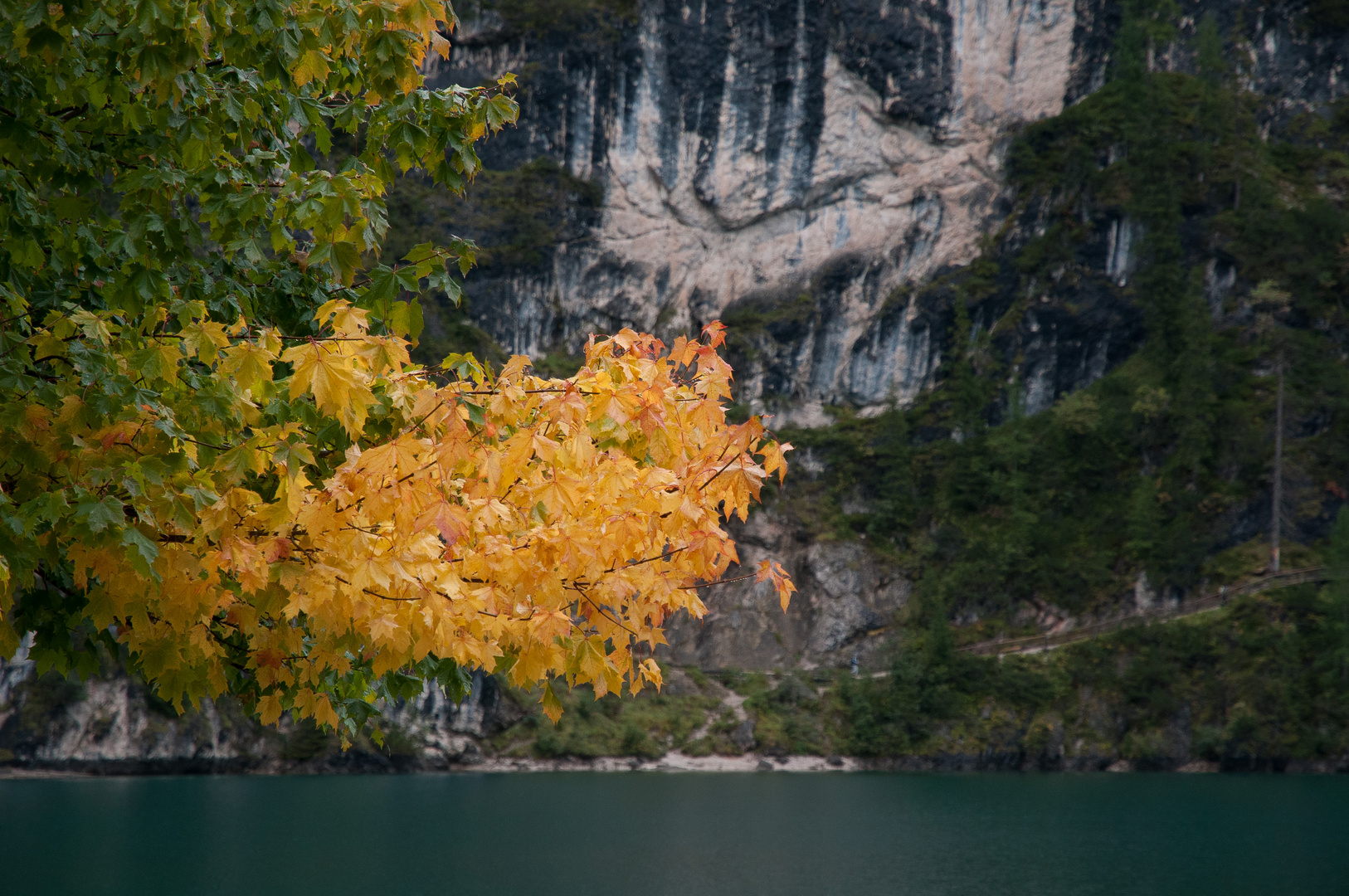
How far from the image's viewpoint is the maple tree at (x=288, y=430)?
2.92m

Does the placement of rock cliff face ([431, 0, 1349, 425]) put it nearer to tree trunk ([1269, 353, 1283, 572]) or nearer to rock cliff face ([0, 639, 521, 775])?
tree trunk ([1269, 353, 1283, 572])

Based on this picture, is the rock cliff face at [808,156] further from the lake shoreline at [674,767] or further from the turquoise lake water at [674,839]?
the turquoise lake water at [674,839]

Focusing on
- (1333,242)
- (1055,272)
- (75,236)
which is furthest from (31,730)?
(1333,242)

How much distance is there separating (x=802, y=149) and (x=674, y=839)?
144 ft

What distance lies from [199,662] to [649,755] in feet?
137

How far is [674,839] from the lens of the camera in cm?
2412

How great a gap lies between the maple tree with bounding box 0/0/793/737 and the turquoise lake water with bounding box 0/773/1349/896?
16.7 meters

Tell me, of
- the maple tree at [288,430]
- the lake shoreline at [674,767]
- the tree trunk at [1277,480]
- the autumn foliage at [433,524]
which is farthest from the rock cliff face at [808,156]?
the autumn foliage at [433,524]

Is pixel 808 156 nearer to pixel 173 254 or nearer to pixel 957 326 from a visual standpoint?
pixel 957 326

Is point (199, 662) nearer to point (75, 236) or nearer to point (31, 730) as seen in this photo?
point (75, 236)

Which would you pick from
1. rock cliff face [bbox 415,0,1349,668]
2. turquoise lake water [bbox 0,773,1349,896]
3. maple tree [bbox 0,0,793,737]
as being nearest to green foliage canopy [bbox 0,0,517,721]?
maple tree [bbox 0,0,793,737]

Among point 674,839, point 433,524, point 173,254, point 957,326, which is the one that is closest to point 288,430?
point 433,524

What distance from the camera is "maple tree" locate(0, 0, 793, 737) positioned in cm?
292

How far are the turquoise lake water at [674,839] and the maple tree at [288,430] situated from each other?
1670cm
